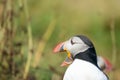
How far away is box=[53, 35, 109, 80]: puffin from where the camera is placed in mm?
3500

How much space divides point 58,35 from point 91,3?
795 mm

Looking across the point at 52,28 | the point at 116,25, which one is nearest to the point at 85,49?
the point at 52,28

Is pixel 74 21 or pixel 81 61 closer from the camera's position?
pixel 81 61

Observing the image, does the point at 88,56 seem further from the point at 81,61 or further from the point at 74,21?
the point at 74,21

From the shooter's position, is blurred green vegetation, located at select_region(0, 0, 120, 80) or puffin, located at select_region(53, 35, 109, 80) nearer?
puffin, located at select_region(53, 35, 109, 80)

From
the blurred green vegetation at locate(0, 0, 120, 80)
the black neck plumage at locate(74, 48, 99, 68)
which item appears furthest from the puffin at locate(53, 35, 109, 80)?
the blurred green vegetation at locate(0, 0, 120, 80)

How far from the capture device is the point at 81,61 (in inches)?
140

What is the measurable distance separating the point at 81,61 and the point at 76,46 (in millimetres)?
89

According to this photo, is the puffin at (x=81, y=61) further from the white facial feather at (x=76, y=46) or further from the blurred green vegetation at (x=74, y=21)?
the blurred green vegetation at (x=74, y=21)

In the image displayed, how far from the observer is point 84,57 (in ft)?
11.7

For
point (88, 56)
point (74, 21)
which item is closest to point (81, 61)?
point (88, 56)

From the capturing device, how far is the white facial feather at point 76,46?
11.8 feet

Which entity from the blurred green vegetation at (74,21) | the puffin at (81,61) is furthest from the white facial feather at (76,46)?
the blurred green vegetation at (74,21)

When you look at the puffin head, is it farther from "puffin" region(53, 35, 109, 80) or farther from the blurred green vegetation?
the blurred green vegetation
